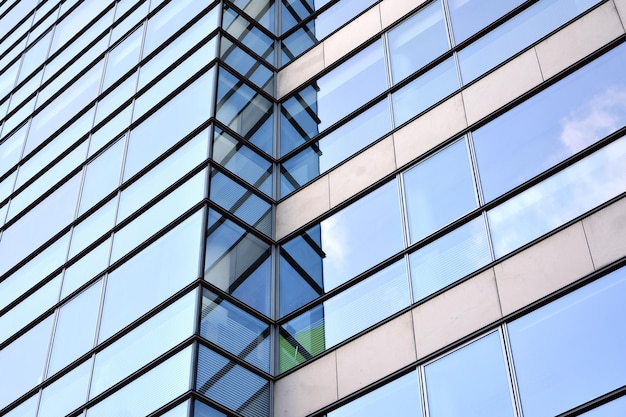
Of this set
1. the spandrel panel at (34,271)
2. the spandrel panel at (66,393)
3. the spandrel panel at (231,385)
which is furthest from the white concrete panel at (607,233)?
the spandrel panel at (34,271)

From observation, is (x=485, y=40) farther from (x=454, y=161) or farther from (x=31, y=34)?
(x=31, y=34)

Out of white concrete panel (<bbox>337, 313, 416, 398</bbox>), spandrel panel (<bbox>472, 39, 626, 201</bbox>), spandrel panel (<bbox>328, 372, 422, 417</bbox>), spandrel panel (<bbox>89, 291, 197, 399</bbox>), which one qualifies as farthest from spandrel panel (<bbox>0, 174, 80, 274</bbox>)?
spandrel panel (<bbox>472, 39, 626, 201</bbox>)

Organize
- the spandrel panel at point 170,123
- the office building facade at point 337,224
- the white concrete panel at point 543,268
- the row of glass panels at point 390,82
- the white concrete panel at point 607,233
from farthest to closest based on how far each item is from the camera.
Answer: the spandrel panel at point 170,123, the row of glass panels at point 390,82, the office building facade at point 337,224, the white concrete panel at point 543,268, the white concrete panel at point 607,233

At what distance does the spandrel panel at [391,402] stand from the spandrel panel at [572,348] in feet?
5.65

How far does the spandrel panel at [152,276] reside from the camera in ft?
55.1

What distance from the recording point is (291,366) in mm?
16266

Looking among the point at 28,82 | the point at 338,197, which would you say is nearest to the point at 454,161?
the point at 338,197

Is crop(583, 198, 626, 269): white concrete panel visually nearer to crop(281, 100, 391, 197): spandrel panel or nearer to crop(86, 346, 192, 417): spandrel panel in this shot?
crop(281, 100, 391, 197): spandrel panel

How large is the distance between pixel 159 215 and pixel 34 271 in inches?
173

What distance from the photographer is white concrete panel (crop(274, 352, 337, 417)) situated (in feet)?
50.6

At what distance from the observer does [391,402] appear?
47.6 ft

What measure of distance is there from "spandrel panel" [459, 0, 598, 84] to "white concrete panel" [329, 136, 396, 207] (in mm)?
1999

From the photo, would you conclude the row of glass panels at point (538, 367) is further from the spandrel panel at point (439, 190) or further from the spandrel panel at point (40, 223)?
the spandrel panel at point (40, 223)

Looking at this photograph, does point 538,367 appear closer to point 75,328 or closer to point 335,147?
point 335,147
